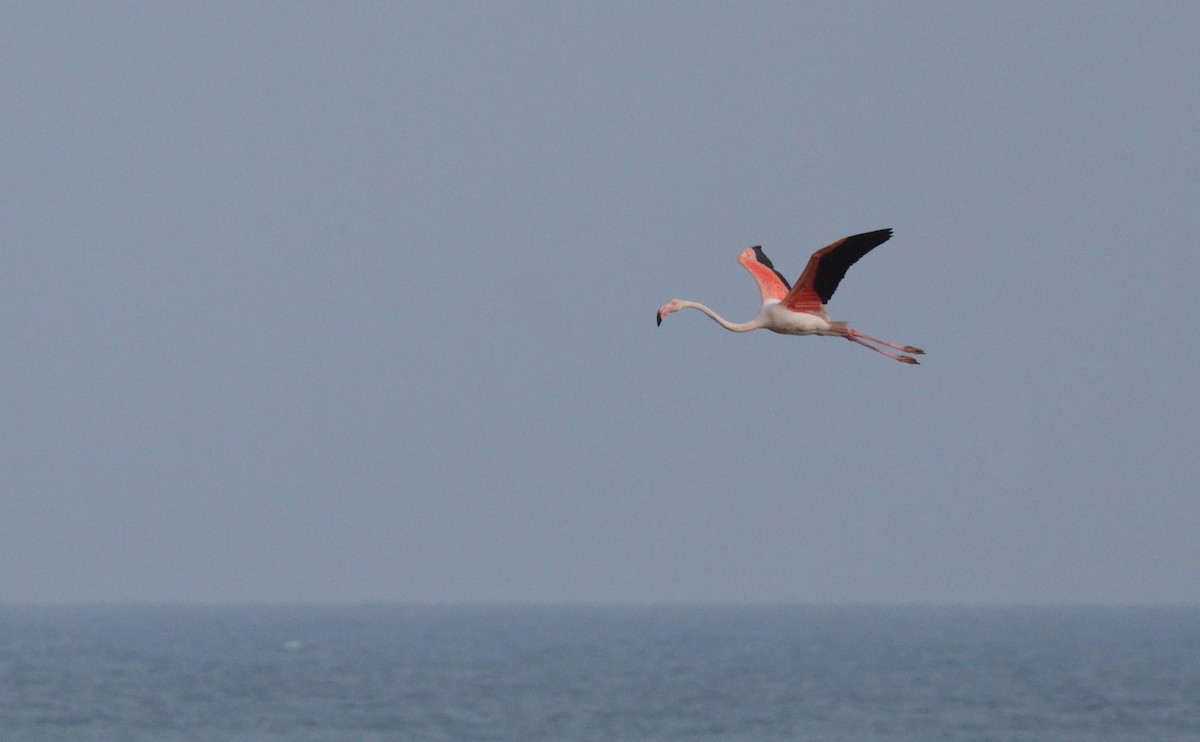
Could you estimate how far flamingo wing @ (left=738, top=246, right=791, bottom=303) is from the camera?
21.7m

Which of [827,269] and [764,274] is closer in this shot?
[827,269]

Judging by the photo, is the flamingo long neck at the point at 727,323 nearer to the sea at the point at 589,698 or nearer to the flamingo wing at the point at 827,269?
the flamingo wing at the point at 827,269

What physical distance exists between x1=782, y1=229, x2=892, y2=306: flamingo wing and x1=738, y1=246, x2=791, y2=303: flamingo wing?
3.30 feet

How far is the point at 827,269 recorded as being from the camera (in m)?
20.0

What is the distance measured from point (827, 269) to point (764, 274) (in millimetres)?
2484

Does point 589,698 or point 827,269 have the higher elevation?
point 827,269

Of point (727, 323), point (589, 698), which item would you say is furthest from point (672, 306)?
point (589, 698)

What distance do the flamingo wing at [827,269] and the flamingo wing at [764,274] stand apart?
1007mm

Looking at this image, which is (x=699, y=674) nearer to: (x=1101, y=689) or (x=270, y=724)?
(x=1101, y=689)

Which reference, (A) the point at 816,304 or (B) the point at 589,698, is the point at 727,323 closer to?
(A) the point at 816,304

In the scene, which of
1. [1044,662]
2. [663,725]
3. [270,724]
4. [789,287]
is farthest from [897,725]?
[789,287]

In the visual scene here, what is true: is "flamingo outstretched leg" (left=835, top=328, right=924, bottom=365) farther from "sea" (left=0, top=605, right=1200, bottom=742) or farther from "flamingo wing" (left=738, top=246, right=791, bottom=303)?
"sea" (left=0, top=605, right=1200, bottom=742)

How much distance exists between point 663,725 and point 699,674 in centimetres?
4888

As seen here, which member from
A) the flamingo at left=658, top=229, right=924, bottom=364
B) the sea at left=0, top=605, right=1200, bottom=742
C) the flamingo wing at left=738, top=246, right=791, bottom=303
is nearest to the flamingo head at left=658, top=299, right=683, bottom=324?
the flamingo at left=658, top=229, right=924, bottom=364
